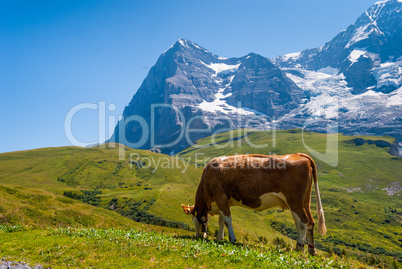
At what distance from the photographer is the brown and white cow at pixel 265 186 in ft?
45.6

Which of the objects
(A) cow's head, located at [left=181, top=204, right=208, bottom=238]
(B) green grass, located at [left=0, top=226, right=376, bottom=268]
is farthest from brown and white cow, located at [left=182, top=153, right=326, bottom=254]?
(B) green grass, located at [left=0, top=226, right=376, bottom=268]

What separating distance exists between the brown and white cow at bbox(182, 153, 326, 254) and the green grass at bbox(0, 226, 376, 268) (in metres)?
1.97

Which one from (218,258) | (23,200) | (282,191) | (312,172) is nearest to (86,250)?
(218,258)

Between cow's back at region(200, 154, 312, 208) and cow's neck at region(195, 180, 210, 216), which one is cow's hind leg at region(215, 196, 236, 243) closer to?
cow's back at region(200, 154, 312, 208)

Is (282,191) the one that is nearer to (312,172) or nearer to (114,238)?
(312,172)

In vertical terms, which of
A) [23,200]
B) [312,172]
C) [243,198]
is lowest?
[23,200]

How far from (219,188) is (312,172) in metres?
5.50

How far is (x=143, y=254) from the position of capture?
12.2 meters

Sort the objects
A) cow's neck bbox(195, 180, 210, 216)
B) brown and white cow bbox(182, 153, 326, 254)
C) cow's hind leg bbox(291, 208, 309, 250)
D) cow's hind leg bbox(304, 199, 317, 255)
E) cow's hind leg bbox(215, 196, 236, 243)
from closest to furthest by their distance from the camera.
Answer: cow's hind leg bbox(304, 199, 317, 255), cow's hind leg bbox(291, 208, 309, 250), brown and white cow bbox(182, 153, 326, 254), cow's hind leg bbox(215, 196, 236, 243), cow's neck bbox(195, 180, 210, 216)

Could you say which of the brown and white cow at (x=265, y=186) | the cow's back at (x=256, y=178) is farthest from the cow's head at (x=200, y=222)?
the cow's back at (x=256, y=178)

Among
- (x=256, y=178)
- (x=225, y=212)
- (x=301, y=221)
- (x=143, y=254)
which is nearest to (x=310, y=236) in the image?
(x=301, y=221)

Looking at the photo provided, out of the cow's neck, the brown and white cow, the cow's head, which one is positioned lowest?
the cow's head

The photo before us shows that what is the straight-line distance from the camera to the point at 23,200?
2911 inches

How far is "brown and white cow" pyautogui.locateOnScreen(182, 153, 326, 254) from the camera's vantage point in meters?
13.9
